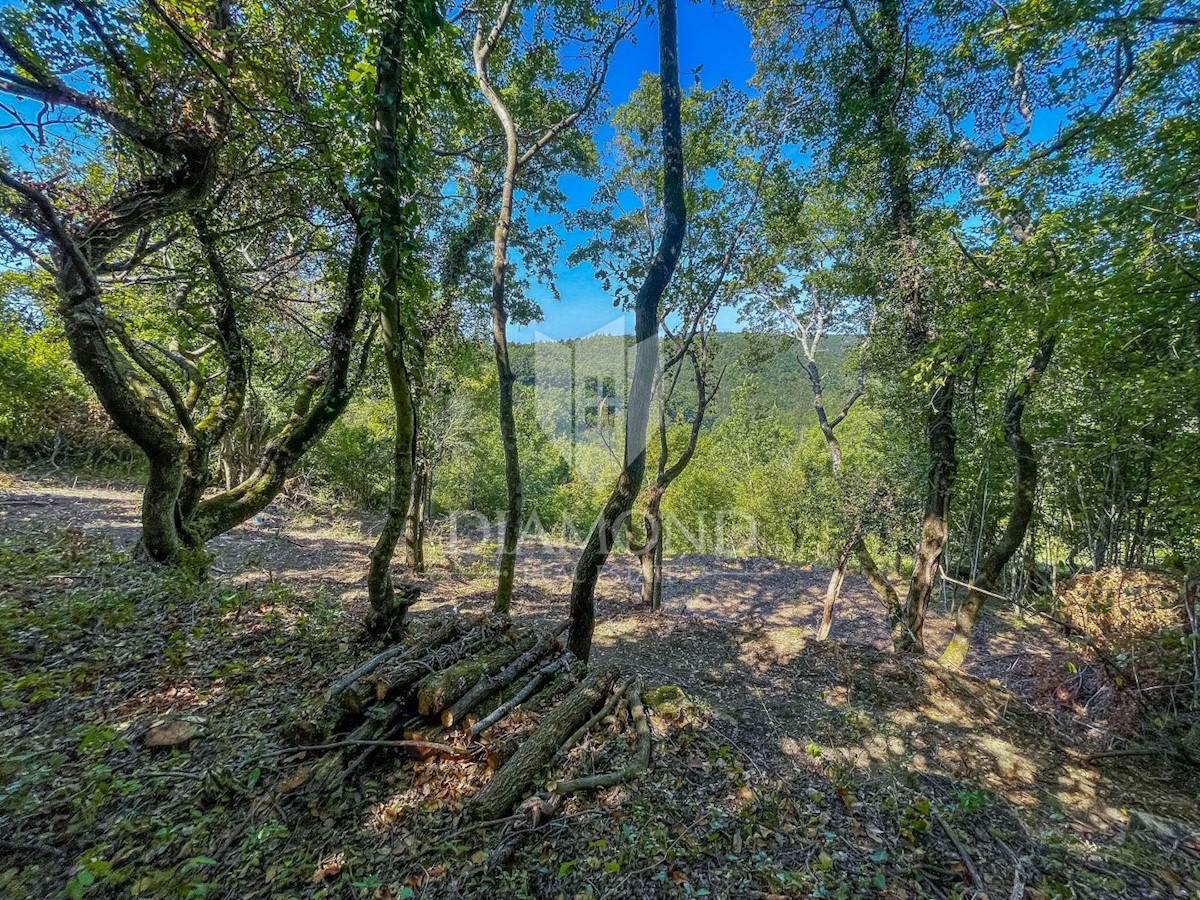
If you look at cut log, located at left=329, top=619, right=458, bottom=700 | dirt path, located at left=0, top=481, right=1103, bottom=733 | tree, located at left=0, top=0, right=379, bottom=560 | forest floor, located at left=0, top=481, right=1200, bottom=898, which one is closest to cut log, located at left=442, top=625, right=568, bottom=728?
forest floor, located at left=0, top=481, right=1200, bottom=898

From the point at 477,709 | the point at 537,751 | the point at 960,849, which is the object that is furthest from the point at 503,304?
the point at 960,849

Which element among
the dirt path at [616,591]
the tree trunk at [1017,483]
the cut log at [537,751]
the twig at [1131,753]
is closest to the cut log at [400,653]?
the cut log at [537,751]

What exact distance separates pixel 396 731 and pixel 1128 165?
7076 mm

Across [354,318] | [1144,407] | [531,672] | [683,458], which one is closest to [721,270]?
[683,458]

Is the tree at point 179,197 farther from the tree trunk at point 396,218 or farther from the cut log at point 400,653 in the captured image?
the cut log at point 400,653

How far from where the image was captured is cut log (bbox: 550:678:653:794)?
2.38 m

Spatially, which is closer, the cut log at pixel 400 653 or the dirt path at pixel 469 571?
the cut log at pixel 400 653

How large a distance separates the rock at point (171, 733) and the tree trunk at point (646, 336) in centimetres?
285

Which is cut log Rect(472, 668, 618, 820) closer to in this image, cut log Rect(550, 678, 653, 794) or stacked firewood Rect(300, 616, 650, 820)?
stacked firewood Rect(300, 616, 650, 820)

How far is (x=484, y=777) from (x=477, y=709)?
0.48 metres

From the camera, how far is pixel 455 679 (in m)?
2.92

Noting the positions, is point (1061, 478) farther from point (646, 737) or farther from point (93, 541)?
point (93, 541)

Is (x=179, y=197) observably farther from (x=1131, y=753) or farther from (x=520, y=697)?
(x=1131, y=753)

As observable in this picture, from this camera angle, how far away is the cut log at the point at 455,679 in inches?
109
